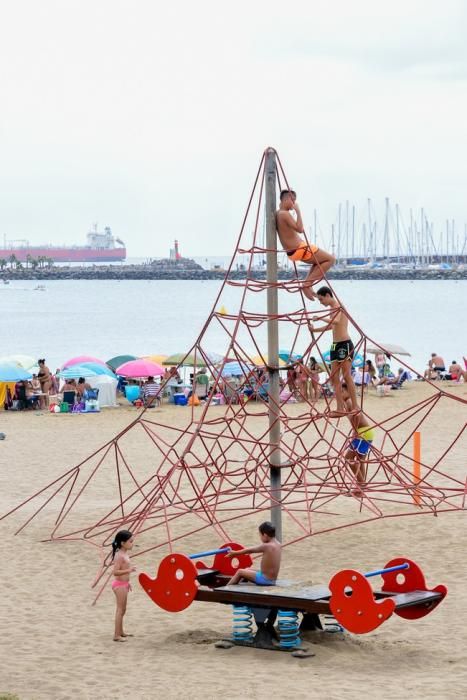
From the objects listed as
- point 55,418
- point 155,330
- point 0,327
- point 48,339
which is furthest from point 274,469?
point 0,327

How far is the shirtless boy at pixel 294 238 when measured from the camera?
12.5 m

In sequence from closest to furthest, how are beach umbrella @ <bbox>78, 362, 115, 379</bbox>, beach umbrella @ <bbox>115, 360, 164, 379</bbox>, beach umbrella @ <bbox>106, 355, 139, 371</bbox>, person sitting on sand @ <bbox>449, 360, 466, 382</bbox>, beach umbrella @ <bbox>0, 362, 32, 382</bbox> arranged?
beach umbrella @ <bbox>0, 362, 32, 382</bbox>, beach umbrella @ <bbox>115, 360, 164, 379</bbox>, beach umbrella @ <bbox>78, 362, 115, 379</bbox>, beach umbrella @ <bbox>106, 355, 139, 371</bbox>, person sitting on sand @ <bbox>449, 360, 466, 382</bbox>

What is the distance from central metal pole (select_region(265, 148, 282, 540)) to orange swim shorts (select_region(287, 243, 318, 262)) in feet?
0.74

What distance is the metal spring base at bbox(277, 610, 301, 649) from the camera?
9305mm

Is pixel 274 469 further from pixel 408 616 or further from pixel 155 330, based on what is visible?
pixel 155 330

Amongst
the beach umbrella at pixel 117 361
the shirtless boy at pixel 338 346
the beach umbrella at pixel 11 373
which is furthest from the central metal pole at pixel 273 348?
the beach umbrella at pixel 117 361

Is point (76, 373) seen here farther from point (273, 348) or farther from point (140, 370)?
point (273, 348)

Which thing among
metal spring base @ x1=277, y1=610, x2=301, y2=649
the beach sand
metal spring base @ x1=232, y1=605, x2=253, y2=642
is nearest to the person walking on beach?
the beach sand

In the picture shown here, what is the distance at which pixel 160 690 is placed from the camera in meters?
8.39

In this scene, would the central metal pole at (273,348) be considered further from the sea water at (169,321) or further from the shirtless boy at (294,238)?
the sea water at (169,321)

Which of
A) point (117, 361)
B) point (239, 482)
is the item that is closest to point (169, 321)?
point (117, 361)

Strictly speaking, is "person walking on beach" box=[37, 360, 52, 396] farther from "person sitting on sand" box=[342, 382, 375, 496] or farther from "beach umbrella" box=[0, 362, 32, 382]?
"person sitting on sand" box=[342, 382, 375, 496]

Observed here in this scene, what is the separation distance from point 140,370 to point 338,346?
1540cm

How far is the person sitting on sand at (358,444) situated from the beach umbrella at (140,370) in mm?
13798
